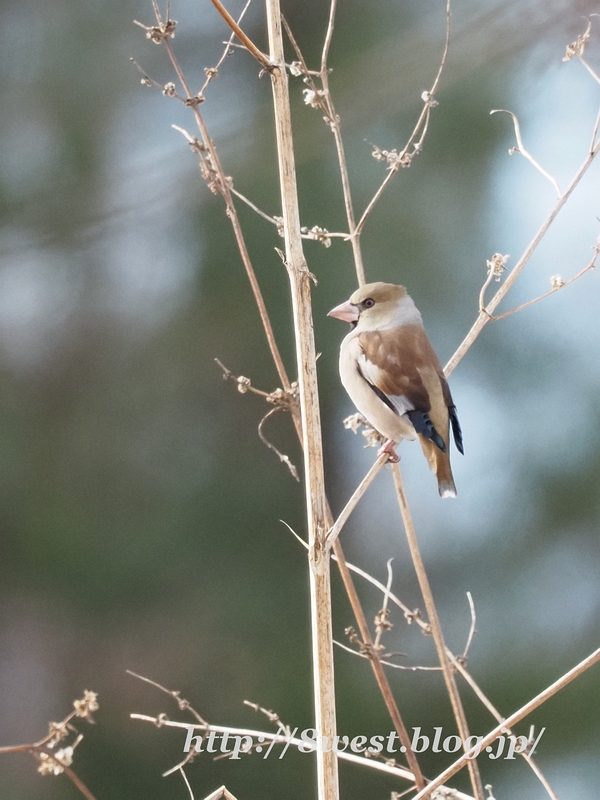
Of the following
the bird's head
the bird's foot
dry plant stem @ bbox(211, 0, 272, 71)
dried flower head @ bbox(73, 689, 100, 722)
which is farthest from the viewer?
the bird's head

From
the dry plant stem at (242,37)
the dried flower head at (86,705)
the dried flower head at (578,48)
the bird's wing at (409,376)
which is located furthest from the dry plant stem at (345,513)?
the dried flower head at (578,48)

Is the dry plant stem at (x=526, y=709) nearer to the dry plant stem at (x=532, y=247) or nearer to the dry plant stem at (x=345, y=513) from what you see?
the dry plant stem at (x=345, y=513)

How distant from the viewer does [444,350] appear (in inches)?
80.5

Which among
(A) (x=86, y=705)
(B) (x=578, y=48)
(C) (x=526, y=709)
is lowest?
(C) (x=526, y=709)

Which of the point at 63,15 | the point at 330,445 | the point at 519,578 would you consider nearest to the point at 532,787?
the point at 519,578

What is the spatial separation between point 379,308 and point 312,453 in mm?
497

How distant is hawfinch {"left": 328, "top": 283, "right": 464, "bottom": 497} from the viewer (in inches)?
42.3

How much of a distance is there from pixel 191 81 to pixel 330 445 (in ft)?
3.60

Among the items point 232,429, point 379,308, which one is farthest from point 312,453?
point 232,429

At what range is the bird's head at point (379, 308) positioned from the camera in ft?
3.79

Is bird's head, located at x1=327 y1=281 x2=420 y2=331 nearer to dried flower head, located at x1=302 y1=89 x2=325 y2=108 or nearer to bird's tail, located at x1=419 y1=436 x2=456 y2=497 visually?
bird's tail, located at x1=419 y1=436 x2=456 y2=497

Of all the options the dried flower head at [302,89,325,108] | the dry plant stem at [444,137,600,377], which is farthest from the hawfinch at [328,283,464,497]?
the dried flower head at [302,89,325,108]

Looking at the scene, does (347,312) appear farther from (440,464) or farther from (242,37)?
(242,37)

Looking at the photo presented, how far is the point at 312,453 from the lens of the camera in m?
0.72
